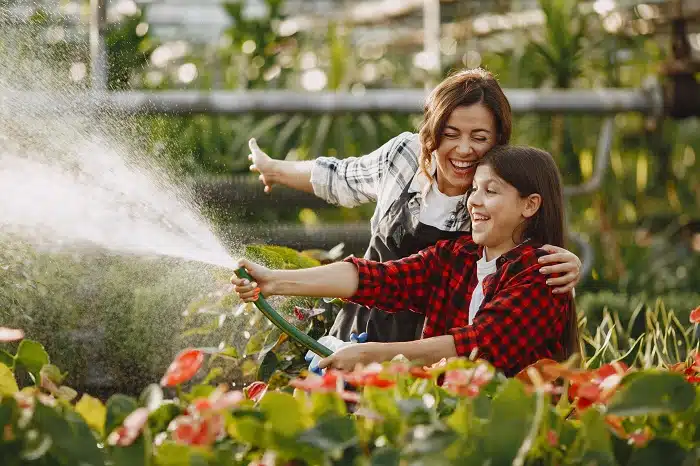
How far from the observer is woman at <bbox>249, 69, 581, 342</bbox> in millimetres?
2492

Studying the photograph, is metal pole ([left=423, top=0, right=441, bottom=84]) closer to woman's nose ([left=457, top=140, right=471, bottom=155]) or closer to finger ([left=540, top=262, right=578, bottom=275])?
woman's nose ([left=457, top=140, right=471, bottom=155])

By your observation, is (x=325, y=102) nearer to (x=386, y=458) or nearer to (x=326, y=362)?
(x=326, y=362)

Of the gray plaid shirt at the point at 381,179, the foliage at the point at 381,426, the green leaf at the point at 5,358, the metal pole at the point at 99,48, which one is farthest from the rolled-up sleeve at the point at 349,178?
the metal pole at the point at 99,48

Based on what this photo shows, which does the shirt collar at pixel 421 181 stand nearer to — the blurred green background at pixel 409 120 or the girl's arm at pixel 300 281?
the girl's arm at pixel 300 281

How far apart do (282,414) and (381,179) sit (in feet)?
4.92

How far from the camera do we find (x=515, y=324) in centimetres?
220

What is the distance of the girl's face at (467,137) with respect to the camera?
2.49m

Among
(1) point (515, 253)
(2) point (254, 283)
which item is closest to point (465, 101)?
(1) point (515, 253)

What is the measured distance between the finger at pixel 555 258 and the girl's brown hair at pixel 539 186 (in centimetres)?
11

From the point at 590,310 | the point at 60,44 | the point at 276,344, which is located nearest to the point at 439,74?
the point at 60,44

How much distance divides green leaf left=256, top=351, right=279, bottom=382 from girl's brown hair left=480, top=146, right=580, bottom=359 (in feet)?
2.05

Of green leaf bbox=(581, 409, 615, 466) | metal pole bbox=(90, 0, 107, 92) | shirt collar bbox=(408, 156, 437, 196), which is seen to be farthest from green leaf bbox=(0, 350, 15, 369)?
metal pole bbox=(90, 0, 107, 92)

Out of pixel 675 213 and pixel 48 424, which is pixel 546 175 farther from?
pixel 675 213

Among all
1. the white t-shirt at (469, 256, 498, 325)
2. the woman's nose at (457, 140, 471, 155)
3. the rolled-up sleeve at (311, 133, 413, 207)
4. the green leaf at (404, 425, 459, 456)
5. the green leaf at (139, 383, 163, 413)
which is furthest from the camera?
Result: the rolled-up sleeve at (311, 133, 413, 207)
